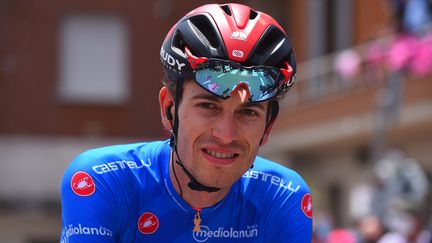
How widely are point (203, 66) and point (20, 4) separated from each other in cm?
2161

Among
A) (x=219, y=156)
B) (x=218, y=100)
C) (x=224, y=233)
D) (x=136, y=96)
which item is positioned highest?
(x=218, y=100)

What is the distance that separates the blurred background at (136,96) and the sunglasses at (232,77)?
1178 cm

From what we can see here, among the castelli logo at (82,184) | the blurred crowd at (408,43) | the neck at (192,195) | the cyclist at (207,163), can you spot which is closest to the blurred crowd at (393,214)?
the blurred crowd at (408,43)

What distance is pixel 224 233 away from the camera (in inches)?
160

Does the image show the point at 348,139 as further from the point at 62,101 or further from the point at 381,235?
the point at 381,235

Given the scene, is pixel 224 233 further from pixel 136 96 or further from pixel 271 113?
pixel 136 96

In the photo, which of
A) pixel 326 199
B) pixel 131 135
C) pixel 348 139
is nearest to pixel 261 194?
pixel 348 139

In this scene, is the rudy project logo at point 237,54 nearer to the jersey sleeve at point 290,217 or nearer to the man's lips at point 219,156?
the man's lips at point 219,156

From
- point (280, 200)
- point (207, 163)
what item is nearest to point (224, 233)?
point (280, 200)

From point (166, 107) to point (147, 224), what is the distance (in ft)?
1.49

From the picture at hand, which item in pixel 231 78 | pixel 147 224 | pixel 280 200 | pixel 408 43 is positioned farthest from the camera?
pixel 408 43

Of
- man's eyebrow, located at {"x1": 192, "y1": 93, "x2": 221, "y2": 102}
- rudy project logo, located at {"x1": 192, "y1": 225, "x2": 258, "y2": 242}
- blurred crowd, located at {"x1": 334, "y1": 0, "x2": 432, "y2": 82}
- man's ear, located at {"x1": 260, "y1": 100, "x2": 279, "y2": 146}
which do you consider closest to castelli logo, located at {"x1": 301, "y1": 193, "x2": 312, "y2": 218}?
rudy project logo, located at {"x1": 192, "y1": 225, "x2": 258, "y2": 242}

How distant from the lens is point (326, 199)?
22078mm

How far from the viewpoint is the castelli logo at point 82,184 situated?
3.91 m
